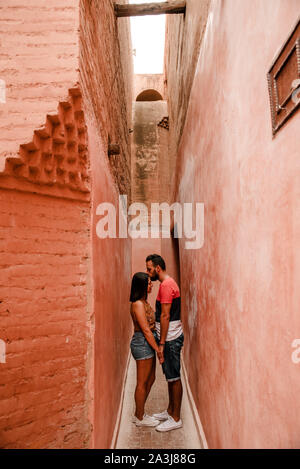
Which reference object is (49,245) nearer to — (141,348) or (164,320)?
(164,320)

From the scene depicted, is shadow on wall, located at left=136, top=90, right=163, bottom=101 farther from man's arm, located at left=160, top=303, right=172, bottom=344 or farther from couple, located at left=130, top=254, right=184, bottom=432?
man's arm, located at left=160, top=303, right=172, bottom=344

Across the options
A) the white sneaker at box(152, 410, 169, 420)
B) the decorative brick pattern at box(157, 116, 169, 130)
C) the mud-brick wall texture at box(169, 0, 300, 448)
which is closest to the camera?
the mud-brick wall texture at box(169, 0, 300, 448)

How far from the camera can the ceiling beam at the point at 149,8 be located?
500cm

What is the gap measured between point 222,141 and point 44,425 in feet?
7.36

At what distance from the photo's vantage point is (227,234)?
2.25 meters

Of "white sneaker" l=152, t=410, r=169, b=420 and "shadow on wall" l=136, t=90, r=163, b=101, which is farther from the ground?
"shadow on wall" l=136, t=90, r=163, b=101

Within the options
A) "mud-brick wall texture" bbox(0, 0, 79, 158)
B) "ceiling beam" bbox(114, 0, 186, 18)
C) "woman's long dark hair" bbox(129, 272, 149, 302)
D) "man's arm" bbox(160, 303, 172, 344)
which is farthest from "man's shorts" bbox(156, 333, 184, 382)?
"ceiling beam" bbox(114, 0, 186, 18)

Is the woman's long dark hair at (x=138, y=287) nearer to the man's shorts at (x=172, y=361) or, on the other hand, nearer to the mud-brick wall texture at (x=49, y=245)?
the man's shorts at (x=172, y=361)

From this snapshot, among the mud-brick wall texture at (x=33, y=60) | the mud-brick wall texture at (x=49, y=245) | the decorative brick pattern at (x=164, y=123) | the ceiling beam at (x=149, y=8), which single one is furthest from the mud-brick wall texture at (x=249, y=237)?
the decorative brick pattern at (x=164, y=123)

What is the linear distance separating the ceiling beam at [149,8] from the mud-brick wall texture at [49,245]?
303 cm

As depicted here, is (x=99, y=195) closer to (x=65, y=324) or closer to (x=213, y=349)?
(x=65, y=324)

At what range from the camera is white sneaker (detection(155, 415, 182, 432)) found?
12.0 ft

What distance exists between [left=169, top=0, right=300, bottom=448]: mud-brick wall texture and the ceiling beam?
8.60 ft
